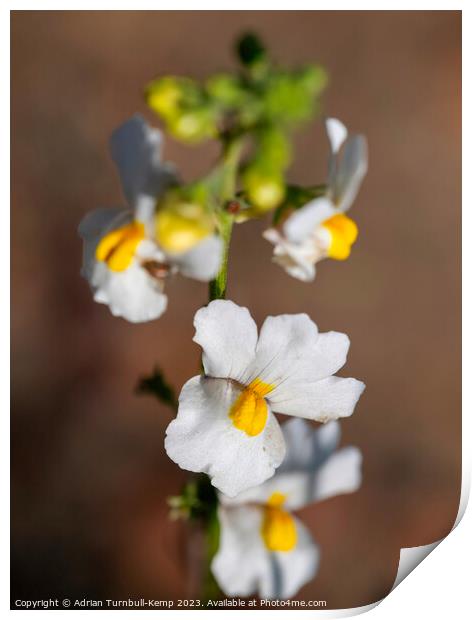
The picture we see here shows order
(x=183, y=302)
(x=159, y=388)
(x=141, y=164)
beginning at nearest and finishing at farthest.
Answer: (x=141, y=164) < (x=159, y=388) < (x=183, y=302)

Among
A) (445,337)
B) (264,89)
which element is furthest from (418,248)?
(264,89)

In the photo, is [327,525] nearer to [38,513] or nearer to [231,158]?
[38,513]

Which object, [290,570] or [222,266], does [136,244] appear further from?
[290,570]

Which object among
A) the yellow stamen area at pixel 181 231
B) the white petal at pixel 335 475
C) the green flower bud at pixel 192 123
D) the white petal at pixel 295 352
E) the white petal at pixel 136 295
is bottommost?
the white petal at pixel 335 475

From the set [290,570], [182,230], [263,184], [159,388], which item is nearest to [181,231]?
[182,230]

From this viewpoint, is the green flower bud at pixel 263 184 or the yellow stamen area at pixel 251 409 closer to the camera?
the green flower bud at pixel 263 184

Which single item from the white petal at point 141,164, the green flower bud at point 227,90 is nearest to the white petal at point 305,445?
the white petal at point 141,164

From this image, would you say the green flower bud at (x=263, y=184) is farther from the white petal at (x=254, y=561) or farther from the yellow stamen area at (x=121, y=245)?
the white petal at (x=254, y=561)

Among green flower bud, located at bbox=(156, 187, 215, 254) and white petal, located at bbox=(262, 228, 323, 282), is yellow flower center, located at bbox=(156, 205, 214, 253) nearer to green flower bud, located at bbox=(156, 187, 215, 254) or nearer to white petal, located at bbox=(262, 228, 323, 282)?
green flower bud, located at bbox=(156, 187, 215, 254)
